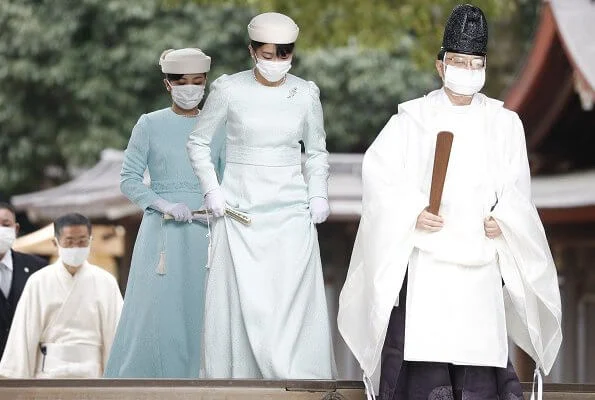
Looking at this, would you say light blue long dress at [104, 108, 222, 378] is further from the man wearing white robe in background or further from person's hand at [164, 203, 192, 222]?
the man wearing white robe in background

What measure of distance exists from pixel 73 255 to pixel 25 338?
53 centimetres

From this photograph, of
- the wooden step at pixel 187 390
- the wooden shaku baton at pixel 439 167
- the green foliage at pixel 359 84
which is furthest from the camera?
the green foliage at pixel 359 84

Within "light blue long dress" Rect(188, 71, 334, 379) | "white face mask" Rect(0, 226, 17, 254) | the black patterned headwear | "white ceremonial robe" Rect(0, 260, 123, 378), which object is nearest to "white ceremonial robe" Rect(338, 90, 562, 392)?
the black patterned headwear

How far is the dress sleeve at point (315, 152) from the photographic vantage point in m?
8.66

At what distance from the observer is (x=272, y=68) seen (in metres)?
8.55

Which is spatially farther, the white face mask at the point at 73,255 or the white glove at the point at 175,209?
the white face mask at the point at 73,255

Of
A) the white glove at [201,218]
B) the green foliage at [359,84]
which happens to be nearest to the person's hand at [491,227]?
the white glove at [201,218]

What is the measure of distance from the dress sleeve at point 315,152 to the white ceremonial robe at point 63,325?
227 centimetres

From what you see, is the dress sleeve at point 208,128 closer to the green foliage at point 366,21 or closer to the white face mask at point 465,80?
the white face mask at point 465,80

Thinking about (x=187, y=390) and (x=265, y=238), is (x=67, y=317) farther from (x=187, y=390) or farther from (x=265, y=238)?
(x=187, y=390)

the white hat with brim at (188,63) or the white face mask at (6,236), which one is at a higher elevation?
the white hat with brim at (188,63)

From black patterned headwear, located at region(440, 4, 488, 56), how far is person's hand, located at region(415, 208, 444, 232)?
693 mm

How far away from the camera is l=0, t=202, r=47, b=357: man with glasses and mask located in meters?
11.0

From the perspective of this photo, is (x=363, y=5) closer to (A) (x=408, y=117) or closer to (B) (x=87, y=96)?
(B) (x=87, y=96)
